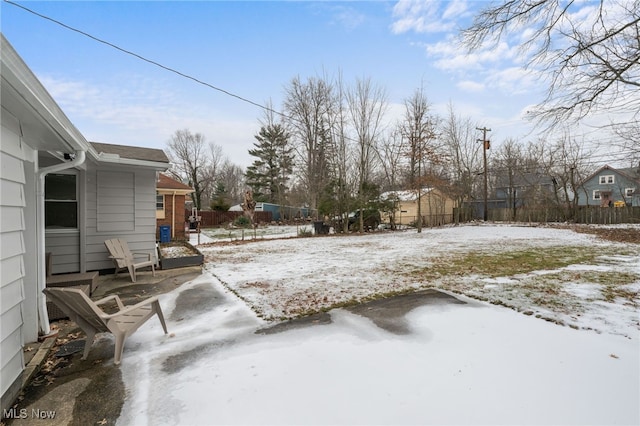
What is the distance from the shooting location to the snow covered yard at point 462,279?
13.3 ft

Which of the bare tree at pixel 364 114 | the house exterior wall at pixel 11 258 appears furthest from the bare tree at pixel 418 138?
the house exterior wall at pixel 11 258

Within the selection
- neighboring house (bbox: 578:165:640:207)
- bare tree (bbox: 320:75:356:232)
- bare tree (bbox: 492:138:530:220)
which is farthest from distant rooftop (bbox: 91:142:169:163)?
neighboring house (bbox: 578:165:640:207)

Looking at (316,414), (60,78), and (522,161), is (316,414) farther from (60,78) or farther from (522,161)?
(522,161)

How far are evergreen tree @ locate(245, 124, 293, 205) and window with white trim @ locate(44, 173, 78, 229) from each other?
2437cm

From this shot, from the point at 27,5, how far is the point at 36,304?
5183mm

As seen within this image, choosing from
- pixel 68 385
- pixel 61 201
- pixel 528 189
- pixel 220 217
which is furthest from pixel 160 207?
pixel 528 189

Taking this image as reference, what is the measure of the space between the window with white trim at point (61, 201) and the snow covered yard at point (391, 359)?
3017 mm

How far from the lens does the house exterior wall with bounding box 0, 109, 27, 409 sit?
7.08 feet

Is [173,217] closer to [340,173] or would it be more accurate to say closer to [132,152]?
[132,152]

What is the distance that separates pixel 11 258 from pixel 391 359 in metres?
3.31

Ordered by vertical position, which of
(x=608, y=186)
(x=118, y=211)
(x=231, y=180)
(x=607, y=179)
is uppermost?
(x=231, y=180)

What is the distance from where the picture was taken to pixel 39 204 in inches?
130

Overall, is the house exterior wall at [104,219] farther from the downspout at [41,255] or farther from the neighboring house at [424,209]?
the neighboring house at [424,209]

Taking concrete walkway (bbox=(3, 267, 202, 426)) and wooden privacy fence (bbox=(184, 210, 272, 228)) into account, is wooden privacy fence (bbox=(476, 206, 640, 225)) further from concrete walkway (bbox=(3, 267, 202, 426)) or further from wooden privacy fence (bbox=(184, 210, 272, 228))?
concrete walkway (bbox=(3, 267, 202, 426))
